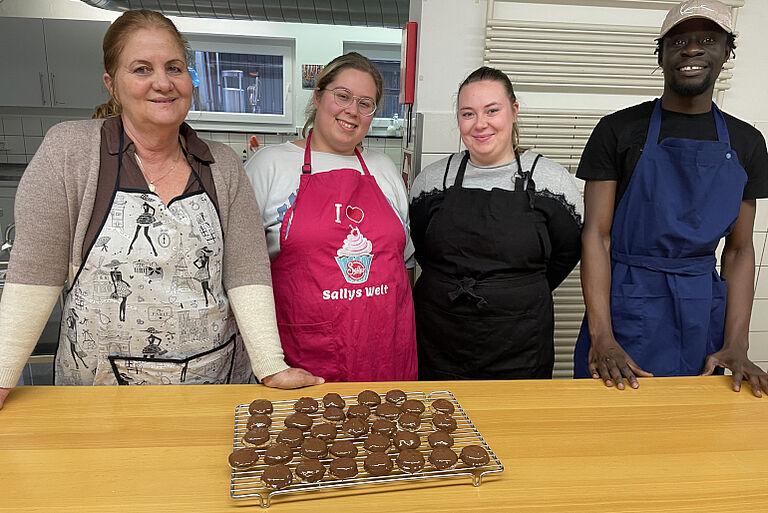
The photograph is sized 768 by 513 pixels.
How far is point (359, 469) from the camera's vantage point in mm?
1026

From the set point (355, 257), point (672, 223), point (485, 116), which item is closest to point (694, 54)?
point (672, 223)

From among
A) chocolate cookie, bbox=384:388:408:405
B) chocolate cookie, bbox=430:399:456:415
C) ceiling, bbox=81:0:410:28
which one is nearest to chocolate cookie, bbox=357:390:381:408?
chocolate cookie, bbox=384:388:408:405

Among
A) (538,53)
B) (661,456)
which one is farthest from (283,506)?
(538,53)

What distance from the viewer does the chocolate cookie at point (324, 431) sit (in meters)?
1.09

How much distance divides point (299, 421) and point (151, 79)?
95 cm

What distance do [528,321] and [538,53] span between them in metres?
1.49

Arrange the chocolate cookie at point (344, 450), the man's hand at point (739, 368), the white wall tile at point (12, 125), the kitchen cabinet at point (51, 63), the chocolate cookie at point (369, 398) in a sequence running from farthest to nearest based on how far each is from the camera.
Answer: the white wall tile at point (12, 125) → the kitchen cabinet at point (51, 63) → the man's hand at point (739, 368) → the chocolate cookie at point (369, 398) → the chocolate cookie at point (344, 450)

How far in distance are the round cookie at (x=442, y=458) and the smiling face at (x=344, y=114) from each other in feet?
4.09

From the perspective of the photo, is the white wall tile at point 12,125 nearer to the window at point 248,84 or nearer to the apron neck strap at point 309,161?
the window at point 248,84

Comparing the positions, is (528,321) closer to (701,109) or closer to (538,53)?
(701,109)

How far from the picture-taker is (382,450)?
106cm

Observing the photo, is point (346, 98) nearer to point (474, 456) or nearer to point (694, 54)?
point (694, 54)

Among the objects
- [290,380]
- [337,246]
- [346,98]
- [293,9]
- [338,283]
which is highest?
[293,9]

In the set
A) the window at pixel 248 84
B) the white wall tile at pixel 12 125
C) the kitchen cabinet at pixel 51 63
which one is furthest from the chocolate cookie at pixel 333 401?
the white wall tile at pixel 12 125
